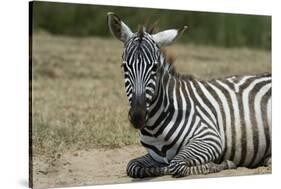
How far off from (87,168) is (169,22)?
5.51ft

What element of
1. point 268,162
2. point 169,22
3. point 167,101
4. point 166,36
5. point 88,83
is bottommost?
point 268,162

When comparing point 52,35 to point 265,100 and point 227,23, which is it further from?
point 265,100

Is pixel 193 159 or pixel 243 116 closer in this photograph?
pixel 193 159

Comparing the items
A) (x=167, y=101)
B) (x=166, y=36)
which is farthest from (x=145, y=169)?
(x=166, y=36)

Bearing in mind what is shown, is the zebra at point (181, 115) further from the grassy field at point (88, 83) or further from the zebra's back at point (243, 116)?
the grassy field at point (88, 83)

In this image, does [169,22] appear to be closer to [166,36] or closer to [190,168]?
[166,36]

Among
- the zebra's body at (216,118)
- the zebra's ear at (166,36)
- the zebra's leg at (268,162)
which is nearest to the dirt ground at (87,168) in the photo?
the zebra's body at (216,118)

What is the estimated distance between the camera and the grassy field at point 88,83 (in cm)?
644

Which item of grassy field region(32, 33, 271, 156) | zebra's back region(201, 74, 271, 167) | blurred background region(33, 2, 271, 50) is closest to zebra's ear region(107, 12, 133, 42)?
blurred background region(33, 2, 271, 50)

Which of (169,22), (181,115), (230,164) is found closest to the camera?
(181,115)

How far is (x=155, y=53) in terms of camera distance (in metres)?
6.01

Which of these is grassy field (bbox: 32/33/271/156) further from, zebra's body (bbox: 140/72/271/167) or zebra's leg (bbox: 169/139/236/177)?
zebra's leg (bbox: 169/139/236/177)

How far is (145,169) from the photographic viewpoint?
609 centimetres

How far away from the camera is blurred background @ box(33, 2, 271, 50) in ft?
21.6
